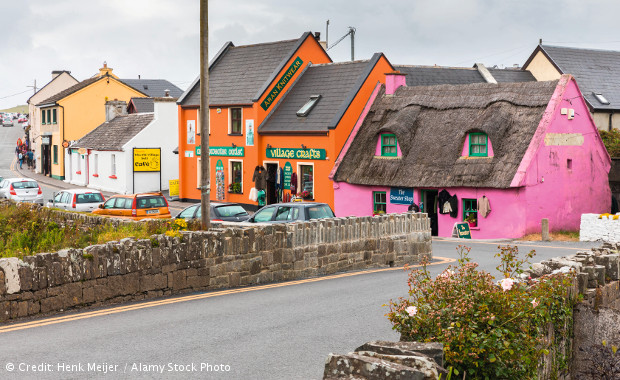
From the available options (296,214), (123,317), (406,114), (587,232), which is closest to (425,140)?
(406,114)

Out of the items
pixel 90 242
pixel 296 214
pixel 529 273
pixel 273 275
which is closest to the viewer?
pixel 529 273

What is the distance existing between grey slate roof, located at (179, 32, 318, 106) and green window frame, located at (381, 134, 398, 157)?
341 inches

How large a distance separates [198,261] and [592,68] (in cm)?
4862

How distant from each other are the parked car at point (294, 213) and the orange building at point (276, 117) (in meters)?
16.5

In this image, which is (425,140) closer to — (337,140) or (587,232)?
(337,140)

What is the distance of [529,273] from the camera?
11.8m

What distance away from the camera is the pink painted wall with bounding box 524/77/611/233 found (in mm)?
35250

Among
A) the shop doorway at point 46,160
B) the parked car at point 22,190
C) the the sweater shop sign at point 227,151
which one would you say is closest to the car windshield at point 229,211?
the parked car at point 22,190

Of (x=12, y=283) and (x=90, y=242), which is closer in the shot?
(x=12, y=283)

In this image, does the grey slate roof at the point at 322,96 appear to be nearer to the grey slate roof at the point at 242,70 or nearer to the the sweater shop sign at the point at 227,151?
the grey slate roof at the point at 242,70

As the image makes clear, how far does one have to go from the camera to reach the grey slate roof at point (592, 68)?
54219mm

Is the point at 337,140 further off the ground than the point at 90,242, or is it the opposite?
the point at 337,140

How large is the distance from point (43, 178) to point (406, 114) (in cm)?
3849

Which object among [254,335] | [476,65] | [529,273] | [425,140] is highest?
[476,65]
